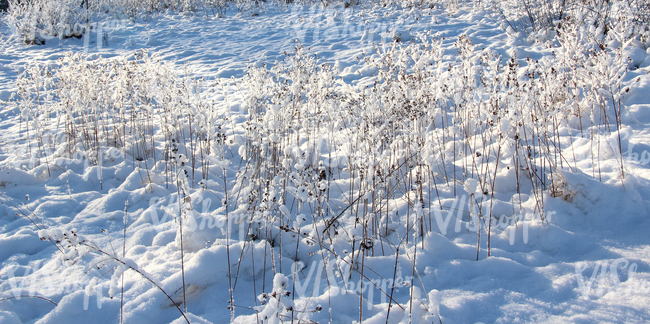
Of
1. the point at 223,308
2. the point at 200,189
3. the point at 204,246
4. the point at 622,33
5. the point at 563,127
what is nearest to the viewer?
the point at 223,308

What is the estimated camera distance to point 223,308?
1685 mm

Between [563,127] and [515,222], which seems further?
[563,127]

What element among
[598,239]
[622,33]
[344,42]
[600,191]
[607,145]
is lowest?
[598,239]

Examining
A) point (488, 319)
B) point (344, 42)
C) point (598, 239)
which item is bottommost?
point (488, 319)

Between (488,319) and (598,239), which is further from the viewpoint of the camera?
(598,239)

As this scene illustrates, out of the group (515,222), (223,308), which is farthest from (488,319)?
(223,308)

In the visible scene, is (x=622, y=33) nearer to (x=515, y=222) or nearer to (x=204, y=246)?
(x=515, y=222)

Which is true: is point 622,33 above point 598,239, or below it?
above

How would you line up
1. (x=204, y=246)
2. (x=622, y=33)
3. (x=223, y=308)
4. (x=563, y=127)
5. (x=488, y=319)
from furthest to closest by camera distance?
(x=563, y=127) → (x=622, y=33) → (x=204, y=246) → (x=223, y=308) → (x=488, y=319)

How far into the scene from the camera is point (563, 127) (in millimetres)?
3322

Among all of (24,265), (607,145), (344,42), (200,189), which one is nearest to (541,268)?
(607,145)

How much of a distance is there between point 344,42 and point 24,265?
24.0ft

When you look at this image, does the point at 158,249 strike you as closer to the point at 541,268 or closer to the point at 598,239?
the point at 541,268

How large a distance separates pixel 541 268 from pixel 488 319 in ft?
1.69
